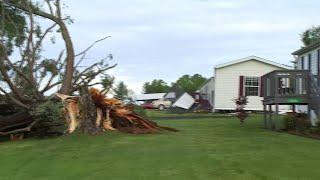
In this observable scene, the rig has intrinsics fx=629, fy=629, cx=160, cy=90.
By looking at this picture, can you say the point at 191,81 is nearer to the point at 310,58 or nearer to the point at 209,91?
the point at 209,91

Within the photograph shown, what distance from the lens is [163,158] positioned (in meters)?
12.9

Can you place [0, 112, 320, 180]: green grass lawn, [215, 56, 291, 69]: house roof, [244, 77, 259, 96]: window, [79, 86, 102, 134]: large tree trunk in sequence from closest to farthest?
[0, 112, 320, 180]: green grass lawn, [79, 86, 102, 134]: large tree trunk, [244, 77, 259, 96]: window, [215, 56, 291, 69]: house roof

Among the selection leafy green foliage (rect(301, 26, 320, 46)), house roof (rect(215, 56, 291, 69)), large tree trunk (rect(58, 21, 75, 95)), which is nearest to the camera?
large tree trunk (rect(58, 21, 75, 95))

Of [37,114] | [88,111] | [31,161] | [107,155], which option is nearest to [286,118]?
[88,111]

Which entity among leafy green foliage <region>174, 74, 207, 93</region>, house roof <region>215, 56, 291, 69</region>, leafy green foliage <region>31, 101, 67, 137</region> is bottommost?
leafy green foliage <region>31, 101, 67, 137</region>

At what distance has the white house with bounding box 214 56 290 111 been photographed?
46.0m

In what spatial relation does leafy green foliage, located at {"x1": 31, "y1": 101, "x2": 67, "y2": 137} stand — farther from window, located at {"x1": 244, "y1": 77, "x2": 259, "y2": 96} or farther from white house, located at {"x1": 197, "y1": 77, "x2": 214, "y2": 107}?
white house, located at {"x1": 197, "y1": 77, "x2": 214, "y2": 107}

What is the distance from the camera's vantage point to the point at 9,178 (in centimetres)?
1127

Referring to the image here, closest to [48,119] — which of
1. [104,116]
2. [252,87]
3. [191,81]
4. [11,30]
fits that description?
[104,116]

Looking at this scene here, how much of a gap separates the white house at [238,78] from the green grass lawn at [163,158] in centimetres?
2840

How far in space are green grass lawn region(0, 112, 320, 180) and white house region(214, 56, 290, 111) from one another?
2840cm

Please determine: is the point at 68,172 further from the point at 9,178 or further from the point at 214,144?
the point at 214,144

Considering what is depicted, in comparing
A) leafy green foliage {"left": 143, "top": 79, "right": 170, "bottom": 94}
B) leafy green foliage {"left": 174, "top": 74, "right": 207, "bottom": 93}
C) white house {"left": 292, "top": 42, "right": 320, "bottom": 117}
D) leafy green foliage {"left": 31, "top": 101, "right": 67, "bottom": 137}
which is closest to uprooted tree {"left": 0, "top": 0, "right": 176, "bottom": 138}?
leafy green foliage {"left": 31, "top": 101, "right": 67, "bottom": 137}

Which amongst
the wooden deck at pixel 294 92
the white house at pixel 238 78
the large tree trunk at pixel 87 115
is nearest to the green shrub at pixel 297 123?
the wooden deck at pixel 294 92
